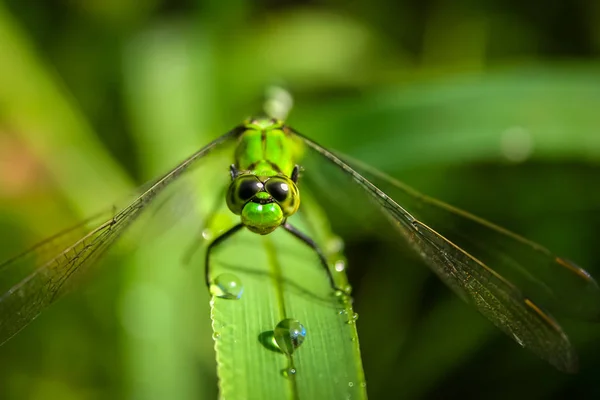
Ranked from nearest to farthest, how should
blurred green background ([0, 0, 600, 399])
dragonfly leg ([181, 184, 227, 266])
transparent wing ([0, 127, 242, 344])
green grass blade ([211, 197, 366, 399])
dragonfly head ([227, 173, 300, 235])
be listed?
1. green grass blade ([211, 197, 366, 399])
2. transparent wing ([0, 127, 242, 344])
3. dragonfly head ([227, 173, 300, 235])
4. dragonfly leg ([181, 184, 227, 266])
5. blurred green background ([0, 0, 600, 399])

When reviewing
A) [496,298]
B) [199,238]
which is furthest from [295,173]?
[496,298]

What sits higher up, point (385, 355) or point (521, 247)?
point (521, 247)

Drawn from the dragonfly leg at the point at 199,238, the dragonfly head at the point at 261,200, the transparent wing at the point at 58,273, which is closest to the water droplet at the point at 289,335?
the dragonfly head at the point at 261,200

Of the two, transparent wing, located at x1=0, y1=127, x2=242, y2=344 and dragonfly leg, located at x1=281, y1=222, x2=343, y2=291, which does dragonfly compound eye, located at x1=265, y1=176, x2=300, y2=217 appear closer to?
dragonfly leg, located at x1=281, y1=222, x2=343, y2=291

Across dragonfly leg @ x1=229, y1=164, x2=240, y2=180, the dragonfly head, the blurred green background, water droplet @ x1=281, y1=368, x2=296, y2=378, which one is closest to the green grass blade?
water droplet @ x1=281, y1=368, x2=296, y2=378

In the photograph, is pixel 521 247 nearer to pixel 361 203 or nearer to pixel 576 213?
pixel 576 213

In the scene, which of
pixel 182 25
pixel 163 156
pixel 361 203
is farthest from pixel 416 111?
pixel 182 25
